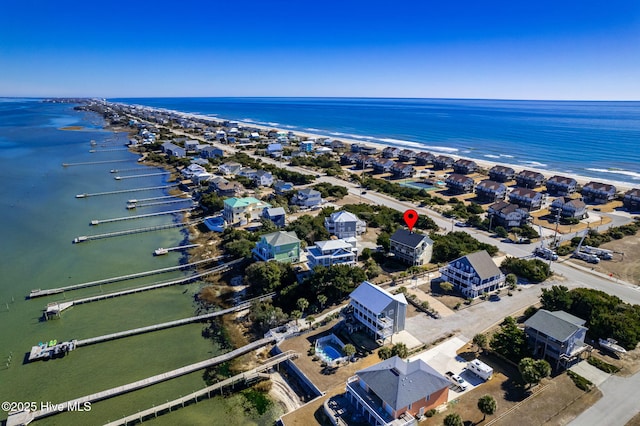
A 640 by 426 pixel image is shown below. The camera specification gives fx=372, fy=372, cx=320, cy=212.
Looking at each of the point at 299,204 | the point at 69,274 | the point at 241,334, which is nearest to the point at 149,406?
the point at 241,334

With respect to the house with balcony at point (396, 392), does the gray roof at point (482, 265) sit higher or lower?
higher

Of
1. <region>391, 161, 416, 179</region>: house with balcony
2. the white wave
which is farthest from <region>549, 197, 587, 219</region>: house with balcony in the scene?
the white wave

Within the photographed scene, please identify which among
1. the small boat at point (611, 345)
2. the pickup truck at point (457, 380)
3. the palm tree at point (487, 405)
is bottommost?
the pickup truck at point (457, 380)

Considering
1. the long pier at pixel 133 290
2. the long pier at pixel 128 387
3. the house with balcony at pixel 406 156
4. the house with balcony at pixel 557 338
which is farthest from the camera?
the house with balcony at pixel 406 156

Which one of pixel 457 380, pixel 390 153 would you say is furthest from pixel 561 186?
pixel 457 380

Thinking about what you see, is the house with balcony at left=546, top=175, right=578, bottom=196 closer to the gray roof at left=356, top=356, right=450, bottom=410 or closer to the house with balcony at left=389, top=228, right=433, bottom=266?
the house with balcony at left=389, top=228, right=433, bottom=266

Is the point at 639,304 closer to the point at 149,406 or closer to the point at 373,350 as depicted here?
the point at 373,350

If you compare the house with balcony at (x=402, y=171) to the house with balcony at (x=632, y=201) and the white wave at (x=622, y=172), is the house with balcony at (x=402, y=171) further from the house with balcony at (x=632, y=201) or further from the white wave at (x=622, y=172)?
the white wave at (x=622, y=172)

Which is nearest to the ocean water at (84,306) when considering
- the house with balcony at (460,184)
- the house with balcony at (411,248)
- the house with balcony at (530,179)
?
the house with balcony at (411,248)
